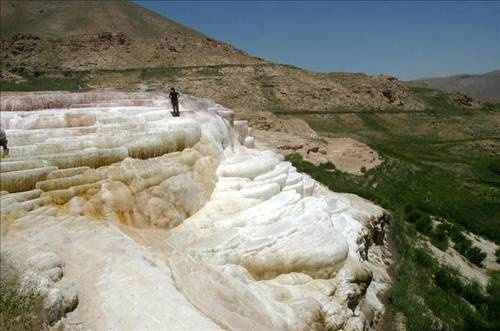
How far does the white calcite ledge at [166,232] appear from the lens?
5973 mm

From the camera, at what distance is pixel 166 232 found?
26.0ft

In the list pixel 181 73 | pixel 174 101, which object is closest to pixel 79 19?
pixel 181 73

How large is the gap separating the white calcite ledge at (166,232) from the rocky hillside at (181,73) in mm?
40182

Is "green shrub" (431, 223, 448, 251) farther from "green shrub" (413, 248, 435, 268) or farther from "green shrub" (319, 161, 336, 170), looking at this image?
"green shrub" (319, 161, 336, 170)

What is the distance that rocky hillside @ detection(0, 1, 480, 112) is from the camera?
5297cm

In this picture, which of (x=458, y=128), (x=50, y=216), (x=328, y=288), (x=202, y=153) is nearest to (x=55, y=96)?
(x=202, y=153)

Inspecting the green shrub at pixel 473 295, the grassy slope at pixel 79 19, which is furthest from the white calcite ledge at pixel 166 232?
the grassy slope at pixel 79 19

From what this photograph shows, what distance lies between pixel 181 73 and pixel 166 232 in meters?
52.3

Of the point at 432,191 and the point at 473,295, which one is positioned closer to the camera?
the point at 473,295

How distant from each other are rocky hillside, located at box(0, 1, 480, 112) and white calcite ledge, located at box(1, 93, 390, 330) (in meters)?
40.2

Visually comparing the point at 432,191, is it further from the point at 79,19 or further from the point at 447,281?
the point at 79,19

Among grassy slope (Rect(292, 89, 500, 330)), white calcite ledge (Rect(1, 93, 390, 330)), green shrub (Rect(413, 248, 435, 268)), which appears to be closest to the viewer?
white calcite ledge (Rect(1, 93, 390, 330))

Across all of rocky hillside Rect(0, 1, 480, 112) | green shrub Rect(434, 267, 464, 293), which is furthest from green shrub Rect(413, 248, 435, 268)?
rocky hillside Rect(0, 1, 480, 112)

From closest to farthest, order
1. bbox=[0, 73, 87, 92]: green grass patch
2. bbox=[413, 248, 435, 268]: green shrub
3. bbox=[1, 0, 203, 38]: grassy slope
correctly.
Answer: bbox=[413, 248, 435, 268]: green shrub < bbox=[0, 73, 87, 92]: green grass patch < bbox=[1, 0, 203, 38]: grassy slope
